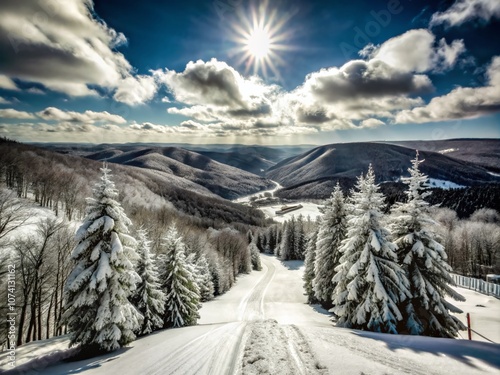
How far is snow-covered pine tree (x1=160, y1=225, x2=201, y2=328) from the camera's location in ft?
68.1

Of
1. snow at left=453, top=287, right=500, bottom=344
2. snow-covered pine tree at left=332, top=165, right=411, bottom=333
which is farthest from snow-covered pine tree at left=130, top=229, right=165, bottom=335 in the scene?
snow at left=453, top=287, right=500, bottom=344

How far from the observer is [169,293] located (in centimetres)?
2112

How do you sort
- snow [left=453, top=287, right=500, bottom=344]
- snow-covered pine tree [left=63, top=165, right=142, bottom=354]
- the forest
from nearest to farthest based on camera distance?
snow-covered pine tree [left=63, top=165, right=142, bottom=354] < snow [left=453, top=287, right=500, bottom=344] < the forest

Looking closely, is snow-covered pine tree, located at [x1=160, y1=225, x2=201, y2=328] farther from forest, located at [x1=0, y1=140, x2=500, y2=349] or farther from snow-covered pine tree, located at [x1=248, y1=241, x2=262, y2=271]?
snow-covered pine tree, located at [x1=248, y1=241, x2=262, y2=271]

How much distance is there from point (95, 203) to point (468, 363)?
18.0 metres

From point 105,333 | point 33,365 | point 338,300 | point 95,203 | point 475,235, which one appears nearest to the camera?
point 33,365

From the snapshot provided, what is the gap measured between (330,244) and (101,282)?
2097 cm

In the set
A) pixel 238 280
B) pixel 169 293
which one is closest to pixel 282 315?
pixel 169 293

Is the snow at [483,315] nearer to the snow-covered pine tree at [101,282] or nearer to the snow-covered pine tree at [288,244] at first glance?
the snow-covered pine tree at [101,282]

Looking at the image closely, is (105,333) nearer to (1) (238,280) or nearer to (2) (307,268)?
(2) (307,268)

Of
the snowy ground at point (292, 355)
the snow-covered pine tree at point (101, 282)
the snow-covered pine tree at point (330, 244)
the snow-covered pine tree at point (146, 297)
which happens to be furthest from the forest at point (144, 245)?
the snowy ground at point (292, 355)

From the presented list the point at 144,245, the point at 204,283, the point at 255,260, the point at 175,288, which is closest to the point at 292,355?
the point at 144,245

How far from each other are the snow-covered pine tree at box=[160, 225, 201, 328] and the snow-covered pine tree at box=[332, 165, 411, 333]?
41.3 ft

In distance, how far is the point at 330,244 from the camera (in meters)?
26.0
